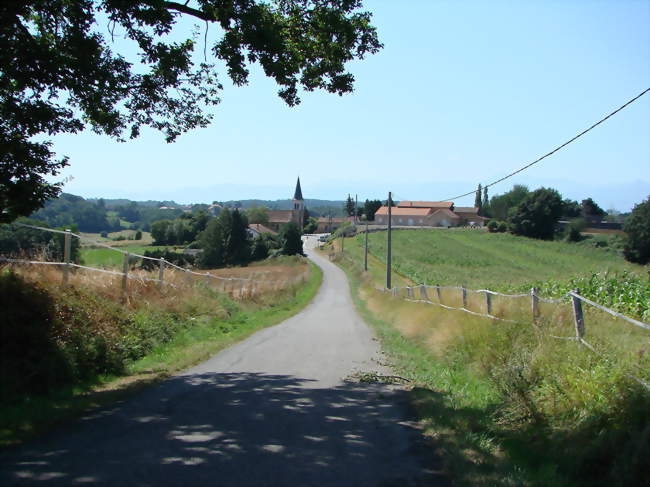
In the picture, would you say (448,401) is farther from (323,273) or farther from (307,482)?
(323,273)

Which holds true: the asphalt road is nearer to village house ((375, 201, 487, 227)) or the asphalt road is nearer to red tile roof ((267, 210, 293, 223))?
village house ((375, 201, 487, 227))

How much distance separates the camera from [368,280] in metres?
55.3

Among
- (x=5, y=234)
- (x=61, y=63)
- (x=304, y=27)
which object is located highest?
(x=304, y=27)

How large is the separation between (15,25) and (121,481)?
694cm

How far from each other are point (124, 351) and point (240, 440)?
5298mm

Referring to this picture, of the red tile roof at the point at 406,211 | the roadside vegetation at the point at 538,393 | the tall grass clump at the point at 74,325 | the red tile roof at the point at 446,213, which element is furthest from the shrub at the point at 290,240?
the roadside vegetation at the point at 538,393

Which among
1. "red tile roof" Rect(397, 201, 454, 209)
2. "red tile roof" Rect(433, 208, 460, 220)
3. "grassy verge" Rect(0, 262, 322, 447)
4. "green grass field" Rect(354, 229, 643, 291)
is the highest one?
"red tile roof" Rect(397, 201, 454, 209)

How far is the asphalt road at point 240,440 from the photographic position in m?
4.82

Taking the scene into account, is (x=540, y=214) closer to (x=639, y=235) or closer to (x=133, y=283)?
(x=639, y=235)

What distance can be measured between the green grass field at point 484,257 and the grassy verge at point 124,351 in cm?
3690

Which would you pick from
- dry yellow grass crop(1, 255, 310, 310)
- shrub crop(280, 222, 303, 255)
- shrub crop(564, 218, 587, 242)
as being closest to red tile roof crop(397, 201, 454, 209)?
shrub crop(564, 218, 587, 242)

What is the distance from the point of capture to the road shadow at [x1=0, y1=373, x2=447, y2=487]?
480 cm

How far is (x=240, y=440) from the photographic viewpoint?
581 cm

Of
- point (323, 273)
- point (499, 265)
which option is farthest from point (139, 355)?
point (499, 265)
